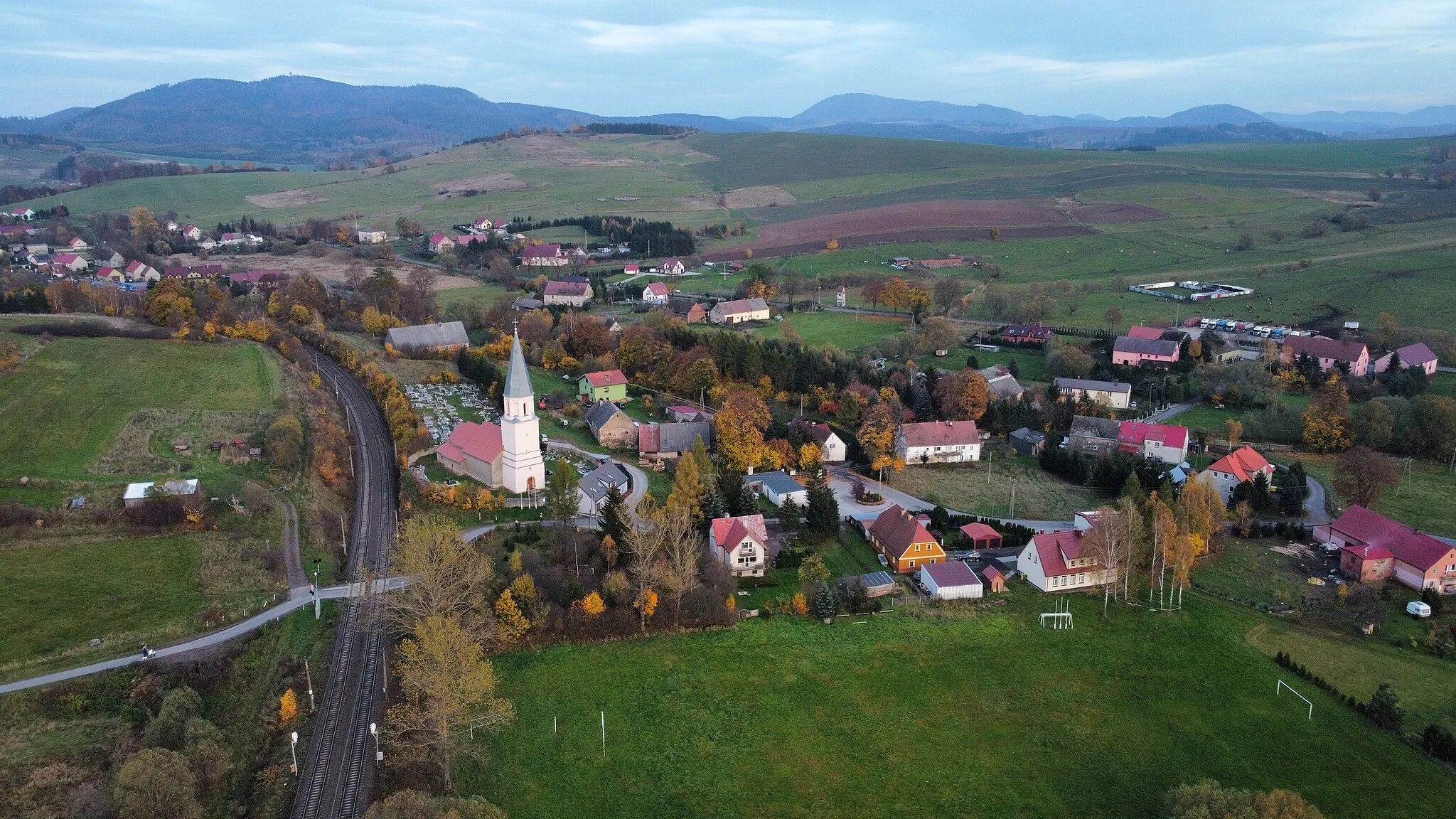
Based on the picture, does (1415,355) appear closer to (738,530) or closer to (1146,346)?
(1146,346)

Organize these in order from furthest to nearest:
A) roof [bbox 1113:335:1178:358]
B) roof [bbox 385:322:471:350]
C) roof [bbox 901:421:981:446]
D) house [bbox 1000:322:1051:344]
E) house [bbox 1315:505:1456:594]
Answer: house [bbox 1000:322:1051:344] → roof [bbox 385:322:471:350] → roof [bbox 1113:335:1178:358] → roof [bbox 901:421:981:446] → house [bbox 1315:505:1456:594]

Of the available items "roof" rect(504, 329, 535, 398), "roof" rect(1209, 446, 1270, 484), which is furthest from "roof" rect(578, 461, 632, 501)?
"roof" rect(1209, 446, 1270, 484)

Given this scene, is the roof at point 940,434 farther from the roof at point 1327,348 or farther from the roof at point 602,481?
the roof at point 1327,348

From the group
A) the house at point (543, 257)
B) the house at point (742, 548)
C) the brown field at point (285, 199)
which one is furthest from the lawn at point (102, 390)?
the brown field at point (285, 199)

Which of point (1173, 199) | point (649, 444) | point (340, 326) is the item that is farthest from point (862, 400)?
point (1173, 199)

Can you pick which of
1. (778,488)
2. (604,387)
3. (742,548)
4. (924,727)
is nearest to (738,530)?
(742,548)

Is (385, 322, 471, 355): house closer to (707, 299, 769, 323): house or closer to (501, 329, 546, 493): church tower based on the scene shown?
(707, 299, 769, 323): house
